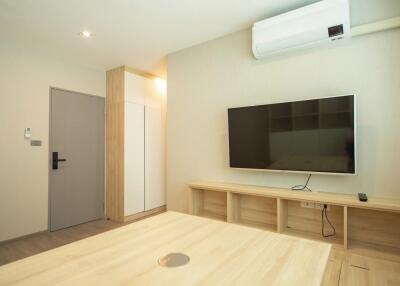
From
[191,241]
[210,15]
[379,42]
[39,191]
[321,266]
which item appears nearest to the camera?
[321,266]

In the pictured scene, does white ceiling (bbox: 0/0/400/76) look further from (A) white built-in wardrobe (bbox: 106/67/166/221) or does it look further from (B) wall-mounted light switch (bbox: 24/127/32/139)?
(B) wall-mounted light switch (bbox: 24/127/32/139)

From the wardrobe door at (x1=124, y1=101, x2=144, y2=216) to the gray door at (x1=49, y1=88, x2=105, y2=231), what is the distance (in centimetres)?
54

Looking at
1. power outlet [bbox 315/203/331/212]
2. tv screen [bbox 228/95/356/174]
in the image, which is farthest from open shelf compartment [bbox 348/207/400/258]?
tv screen [bbox 228/95/356/174]

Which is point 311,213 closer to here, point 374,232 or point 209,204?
point 374,232

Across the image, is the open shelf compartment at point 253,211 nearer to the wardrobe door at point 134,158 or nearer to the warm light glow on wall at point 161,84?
the wardrobe door at point 134,158

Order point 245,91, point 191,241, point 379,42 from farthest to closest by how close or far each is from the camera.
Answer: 1. point 245,91
2. point 379,42
3. point 191,241

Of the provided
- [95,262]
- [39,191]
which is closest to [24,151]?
[39,191]

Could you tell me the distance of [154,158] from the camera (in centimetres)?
407

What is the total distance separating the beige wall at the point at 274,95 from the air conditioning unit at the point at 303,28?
0.40 ft

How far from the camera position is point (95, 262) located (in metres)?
1.01

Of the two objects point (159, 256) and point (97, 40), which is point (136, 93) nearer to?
point (97, 40)

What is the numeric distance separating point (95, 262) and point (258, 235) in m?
A: 0.89

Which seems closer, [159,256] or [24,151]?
[159,256]

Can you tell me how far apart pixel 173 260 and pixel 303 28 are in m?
2.17
